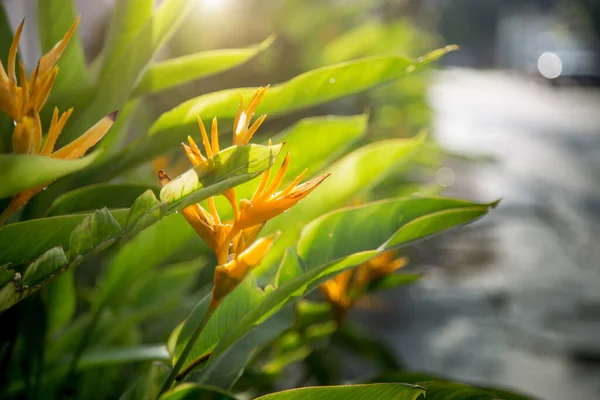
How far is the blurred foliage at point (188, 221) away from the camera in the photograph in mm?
507

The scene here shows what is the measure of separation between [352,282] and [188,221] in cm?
60

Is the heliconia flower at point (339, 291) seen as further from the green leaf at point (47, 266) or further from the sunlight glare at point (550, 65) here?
the sunlight glare at point (550, 65)

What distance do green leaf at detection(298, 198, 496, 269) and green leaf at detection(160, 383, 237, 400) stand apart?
0.14 meters

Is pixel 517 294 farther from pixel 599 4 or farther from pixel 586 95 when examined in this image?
pixel 599 4

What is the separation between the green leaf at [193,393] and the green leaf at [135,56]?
300 mm

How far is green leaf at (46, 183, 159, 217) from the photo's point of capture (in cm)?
Result: 70

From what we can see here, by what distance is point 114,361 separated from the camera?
0.84 metres

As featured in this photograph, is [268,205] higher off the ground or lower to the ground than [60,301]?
higher

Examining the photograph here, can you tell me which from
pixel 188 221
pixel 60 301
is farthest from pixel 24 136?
pixel 60 301

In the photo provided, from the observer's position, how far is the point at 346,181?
2.74ft

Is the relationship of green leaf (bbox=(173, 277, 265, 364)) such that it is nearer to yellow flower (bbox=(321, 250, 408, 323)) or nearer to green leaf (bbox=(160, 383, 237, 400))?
green leaf (bbox=(160, 383, 237, 400))

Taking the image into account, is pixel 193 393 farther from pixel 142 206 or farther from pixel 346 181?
pixel 346 181

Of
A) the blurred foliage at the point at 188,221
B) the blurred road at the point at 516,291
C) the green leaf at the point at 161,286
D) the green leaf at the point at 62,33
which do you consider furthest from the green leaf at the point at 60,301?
the blurred road at the point at 516,291

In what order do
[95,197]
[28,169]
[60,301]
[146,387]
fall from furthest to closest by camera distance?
[60,301]
[95,197]
[146,387]
[28,169]
